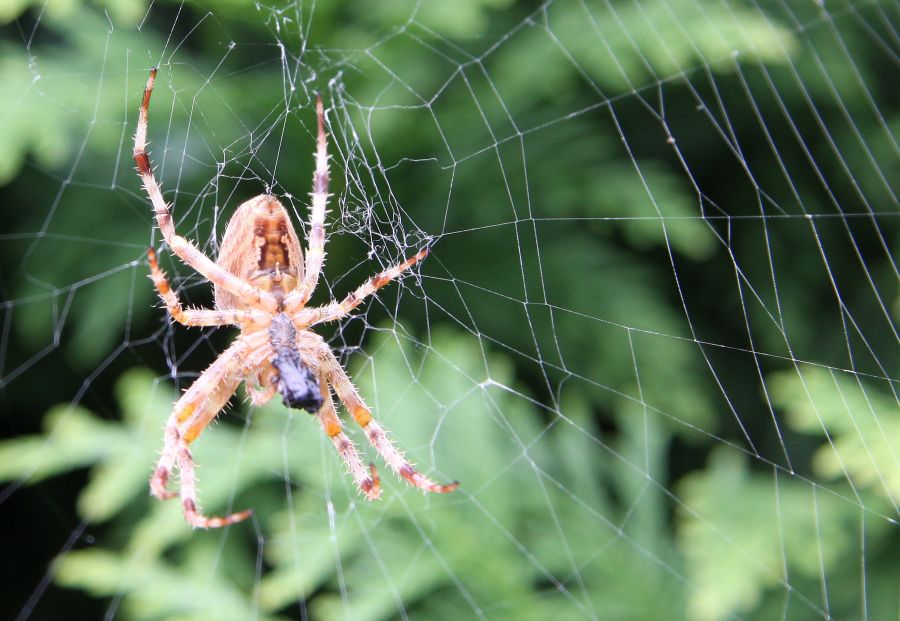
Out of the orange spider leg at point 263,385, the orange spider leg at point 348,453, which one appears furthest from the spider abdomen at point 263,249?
the orange spider leg at point 348,453

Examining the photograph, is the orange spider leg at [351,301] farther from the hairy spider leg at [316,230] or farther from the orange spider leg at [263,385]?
the orange spider leg at [263,385]

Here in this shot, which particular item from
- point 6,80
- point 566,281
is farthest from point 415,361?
point 6,80

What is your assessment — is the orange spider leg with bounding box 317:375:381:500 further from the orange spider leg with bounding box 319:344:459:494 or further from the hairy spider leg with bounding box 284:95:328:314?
the hairy spider leg with bounding box 284:95:328:314

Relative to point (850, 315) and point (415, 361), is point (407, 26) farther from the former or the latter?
point (850, 315)

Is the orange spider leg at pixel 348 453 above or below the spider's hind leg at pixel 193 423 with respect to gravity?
below

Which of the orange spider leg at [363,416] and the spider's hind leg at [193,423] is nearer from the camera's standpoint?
the spider's hind leg at [193,423]

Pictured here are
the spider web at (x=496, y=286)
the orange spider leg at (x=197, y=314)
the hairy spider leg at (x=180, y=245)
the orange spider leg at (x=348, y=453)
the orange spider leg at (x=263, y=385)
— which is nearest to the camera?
the orange spider leg at (x=197, y=314)

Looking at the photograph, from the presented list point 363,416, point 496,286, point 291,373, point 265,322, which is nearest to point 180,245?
point 265,322
